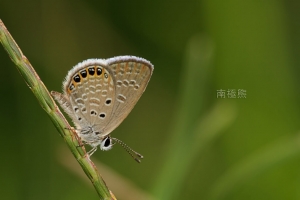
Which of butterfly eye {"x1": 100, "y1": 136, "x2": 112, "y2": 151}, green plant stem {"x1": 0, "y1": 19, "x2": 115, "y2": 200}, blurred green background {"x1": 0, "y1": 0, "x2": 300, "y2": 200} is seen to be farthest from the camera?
butterfly eye {"x1": 100, "y1": 136, "x2": 112, "y2": 151}

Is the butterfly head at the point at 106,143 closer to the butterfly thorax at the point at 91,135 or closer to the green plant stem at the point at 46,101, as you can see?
the butterfly thorax at the point at 91,135

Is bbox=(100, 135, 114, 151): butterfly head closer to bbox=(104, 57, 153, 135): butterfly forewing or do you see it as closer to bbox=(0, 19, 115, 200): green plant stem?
bbox=(104, 57, 153, 135): butterfly forewing

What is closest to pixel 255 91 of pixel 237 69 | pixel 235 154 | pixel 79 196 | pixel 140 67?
pixel 237 69

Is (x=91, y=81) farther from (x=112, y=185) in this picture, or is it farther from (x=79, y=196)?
(x=79, y=196)

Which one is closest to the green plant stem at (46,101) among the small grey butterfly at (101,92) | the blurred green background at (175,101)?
the blurred green background at (175,101)

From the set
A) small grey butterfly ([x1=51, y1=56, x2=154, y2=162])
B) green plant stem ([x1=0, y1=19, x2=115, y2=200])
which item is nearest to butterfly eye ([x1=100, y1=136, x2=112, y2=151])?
small grey butterfly ([x1=51, y1=56, x2=154, y2=162])
